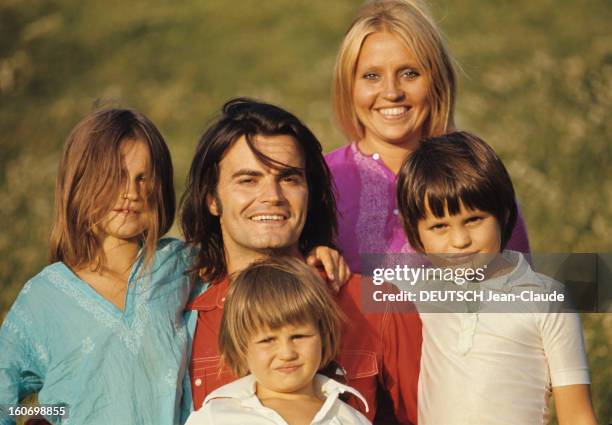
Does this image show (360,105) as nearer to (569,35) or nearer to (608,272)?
(608,272)

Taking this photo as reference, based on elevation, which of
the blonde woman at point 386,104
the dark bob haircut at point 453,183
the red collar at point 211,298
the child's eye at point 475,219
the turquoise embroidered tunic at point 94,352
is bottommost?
the turquoise embroidered tunic at point 94,352

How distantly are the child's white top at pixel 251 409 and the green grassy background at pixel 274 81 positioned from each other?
11.4 ft

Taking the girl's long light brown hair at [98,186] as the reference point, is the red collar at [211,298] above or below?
below

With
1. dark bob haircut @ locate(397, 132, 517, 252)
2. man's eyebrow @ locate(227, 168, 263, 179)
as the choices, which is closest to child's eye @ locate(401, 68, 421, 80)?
dark bob haircut @ locate(397, 132, 517, 252)

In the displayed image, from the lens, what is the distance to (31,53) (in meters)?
8.55

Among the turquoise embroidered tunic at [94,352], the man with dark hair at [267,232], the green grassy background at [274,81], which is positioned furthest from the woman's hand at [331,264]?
the green grassy background at [274,81]

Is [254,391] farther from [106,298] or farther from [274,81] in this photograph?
[274,81]

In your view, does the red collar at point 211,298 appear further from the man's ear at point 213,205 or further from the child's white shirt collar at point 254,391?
the child's white shirt collar at point 254,391

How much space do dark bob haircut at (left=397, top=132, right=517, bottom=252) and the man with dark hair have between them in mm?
300

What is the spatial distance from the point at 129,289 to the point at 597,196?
4532mm

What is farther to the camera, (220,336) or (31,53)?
(31,53)

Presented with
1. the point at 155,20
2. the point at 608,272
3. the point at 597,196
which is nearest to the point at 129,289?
the point at 608,272

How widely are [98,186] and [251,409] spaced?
934 millimetres

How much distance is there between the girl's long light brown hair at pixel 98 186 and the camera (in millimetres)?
3471
